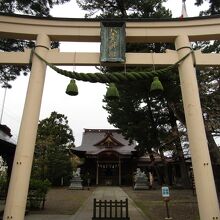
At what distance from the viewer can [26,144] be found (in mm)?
6633

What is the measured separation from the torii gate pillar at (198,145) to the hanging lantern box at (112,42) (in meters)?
1.51

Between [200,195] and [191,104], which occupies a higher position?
[191,104]

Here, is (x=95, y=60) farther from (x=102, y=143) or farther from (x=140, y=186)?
(x=102, y=143)

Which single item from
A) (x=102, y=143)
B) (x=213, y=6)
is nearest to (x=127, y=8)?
(x=213, y=6)

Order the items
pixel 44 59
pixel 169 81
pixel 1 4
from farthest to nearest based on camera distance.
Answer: pixel 169 81
pixel 1 4
pixel 44 59

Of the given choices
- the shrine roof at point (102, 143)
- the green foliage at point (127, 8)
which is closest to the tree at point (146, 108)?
the green foliage at point (127, 8)

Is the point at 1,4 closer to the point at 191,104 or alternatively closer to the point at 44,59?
the point at 44,59

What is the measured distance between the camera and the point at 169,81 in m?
14.3

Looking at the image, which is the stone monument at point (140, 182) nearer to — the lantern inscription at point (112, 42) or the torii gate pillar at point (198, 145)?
the torii gate pillar at point (198, 145)

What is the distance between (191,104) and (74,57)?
3.06 metres

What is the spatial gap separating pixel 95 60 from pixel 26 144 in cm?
262

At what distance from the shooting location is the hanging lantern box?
7367mm

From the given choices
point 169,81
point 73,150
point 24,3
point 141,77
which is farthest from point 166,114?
point 141,77

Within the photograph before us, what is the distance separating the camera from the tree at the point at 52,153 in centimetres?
2983
